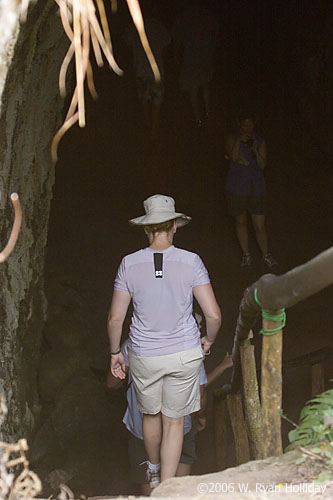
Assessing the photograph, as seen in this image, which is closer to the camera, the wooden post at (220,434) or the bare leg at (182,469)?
the bare leg at (182,469)

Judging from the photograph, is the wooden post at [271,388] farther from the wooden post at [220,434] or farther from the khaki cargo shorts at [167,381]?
the wooden post at [220,434]

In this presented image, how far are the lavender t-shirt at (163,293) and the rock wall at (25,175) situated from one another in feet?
3.29

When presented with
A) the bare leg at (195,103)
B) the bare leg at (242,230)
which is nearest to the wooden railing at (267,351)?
the bare leg at (242,230)

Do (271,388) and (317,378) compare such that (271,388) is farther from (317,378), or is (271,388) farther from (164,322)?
(317,378)

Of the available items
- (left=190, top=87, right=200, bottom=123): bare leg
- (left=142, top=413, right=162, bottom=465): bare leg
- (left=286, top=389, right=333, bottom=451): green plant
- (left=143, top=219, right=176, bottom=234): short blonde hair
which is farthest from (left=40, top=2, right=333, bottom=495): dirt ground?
(left=286, top=389, right=333, bottom=451): green plant

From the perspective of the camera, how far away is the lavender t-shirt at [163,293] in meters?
3.71

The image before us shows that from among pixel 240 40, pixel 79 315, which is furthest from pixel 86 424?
pixel 240 40

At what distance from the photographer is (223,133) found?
10.7 m

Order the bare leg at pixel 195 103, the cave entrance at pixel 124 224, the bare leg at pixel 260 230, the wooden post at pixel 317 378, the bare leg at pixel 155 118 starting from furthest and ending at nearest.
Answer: the bare leg at pixel 155 118 < the bare leg at pixel 195 103 < the bare leg at pixel 260 230 < the cave entrance at pixel 124 224 < the wooden post at pixel 317 378

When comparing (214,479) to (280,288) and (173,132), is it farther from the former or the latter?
(173,132)

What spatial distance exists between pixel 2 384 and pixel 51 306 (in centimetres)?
282

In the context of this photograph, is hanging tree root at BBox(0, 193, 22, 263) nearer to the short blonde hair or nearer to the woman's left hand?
the short blonde hair

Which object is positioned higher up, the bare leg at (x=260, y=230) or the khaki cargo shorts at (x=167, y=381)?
the bare leg at (x=260, y=230)

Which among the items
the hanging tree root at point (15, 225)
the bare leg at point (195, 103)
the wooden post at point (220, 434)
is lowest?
the wooden post at point (220, 434)
